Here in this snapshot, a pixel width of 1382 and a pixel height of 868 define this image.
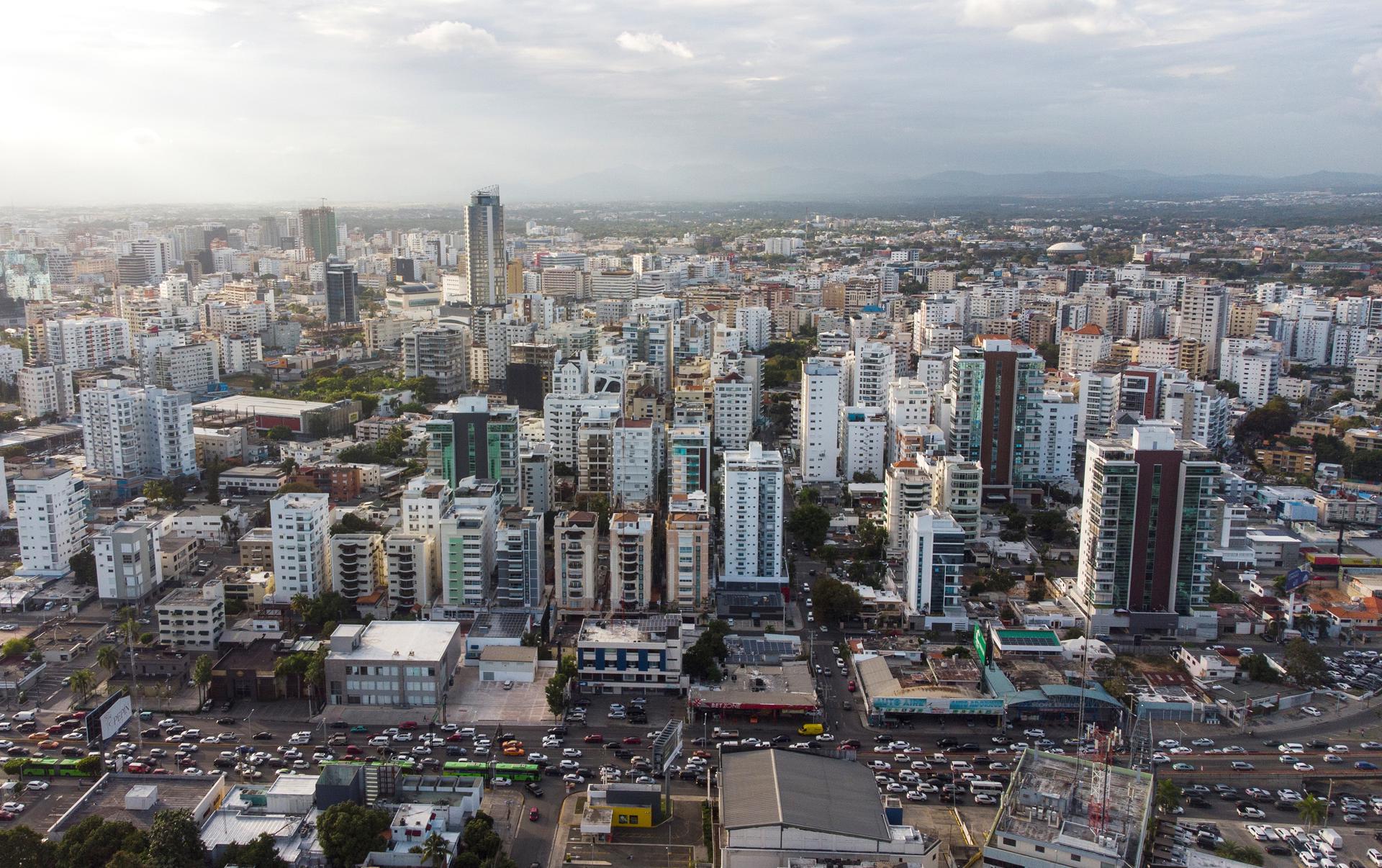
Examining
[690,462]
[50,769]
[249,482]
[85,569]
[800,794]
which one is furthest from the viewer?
[249,482]

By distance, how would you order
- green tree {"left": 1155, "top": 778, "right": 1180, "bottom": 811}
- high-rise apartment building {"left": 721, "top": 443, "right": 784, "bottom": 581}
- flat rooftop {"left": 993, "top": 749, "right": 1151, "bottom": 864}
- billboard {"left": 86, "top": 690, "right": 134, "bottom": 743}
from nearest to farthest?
flat rooftop {"left": 993, "top": 749, "right": 1151, "bottom": 864} < green tree {"left": 1155, "top": 778, "right": 1180, "bottom": 811} < billboard {"left": 86, "top": 690, "right": 134, "bottom": 743} < high-rise apartment building {"left": 721, "top": 443, "right": 784, "bottom": 581}

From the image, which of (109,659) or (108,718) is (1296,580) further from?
(109,659)

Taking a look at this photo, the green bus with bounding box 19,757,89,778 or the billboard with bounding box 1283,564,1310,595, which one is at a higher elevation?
the billboard with bounding box 1283,564,1310,595

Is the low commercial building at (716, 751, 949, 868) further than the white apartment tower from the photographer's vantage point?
No

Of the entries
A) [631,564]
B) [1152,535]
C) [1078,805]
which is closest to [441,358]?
[631,564]

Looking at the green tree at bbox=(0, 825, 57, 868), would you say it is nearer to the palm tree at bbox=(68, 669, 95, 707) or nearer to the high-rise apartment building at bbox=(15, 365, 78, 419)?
the palm tree at bbox=(68, 669, 95, 707)

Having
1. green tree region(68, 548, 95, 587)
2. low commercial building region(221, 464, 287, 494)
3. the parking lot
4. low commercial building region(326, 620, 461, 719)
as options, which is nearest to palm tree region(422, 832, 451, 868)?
the parking lot

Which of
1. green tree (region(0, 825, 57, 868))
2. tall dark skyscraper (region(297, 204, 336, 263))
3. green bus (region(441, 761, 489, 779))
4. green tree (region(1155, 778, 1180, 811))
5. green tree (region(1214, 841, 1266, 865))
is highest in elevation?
tall dark skyscraper (region(297, 204, 336, 263))
